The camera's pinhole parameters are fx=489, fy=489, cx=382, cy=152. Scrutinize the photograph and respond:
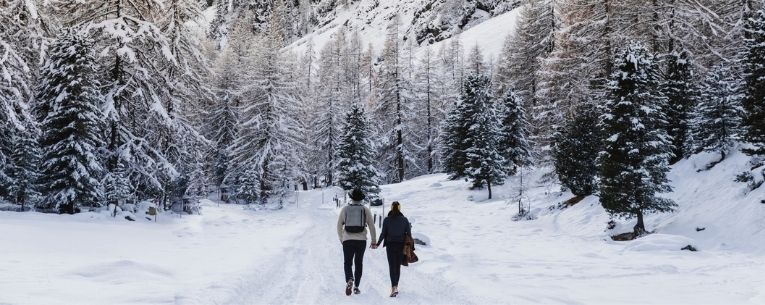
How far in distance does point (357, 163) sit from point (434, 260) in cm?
2110

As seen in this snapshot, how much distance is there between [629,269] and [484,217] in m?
14.6

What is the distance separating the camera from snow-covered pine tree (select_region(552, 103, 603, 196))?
891 inches

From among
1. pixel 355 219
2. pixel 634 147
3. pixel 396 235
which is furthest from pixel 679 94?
pixel 355 219

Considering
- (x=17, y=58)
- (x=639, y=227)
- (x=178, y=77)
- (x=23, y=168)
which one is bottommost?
(x=639, y=227)

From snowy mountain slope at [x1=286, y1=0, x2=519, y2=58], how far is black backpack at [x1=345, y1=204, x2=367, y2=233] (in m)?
64.5

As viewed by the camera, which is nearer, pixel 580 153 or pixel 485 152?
pixel 580 153

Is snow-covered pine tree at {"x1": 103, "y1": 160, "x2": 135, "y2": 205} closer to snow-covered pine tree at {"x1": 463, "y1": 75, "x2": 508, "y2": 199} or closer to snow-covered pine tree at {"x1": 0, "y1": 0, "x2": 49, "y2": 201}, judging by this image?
snow-covered pine tree at {"x1": 0, "y1": 0, "x2": 49, "y2": 201}

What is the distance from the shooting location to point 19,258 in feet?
32.3

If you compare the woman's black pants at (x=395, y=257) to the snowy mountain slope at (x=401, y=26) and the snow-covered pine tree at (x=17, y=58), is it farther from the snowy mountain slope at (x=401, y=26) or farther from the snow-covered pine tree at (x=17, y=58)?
the snowy mountain slope at (x=401, y=26)

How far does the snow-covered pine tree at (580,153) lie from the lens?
22625 millimetres

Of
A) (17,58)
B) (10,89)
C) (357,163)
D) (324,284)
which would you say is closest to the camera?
(324,284)

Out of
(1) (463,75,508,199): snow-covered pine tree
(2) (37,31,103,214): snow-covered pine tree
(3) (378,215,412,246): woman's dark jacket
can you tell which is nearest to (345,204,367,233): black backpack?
(3) (378,215,412,246): woman's dark jacket

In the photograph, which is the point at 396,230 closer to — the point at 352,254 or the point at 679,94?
the point at 352,254

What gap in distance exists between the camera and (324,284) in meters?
9.66
